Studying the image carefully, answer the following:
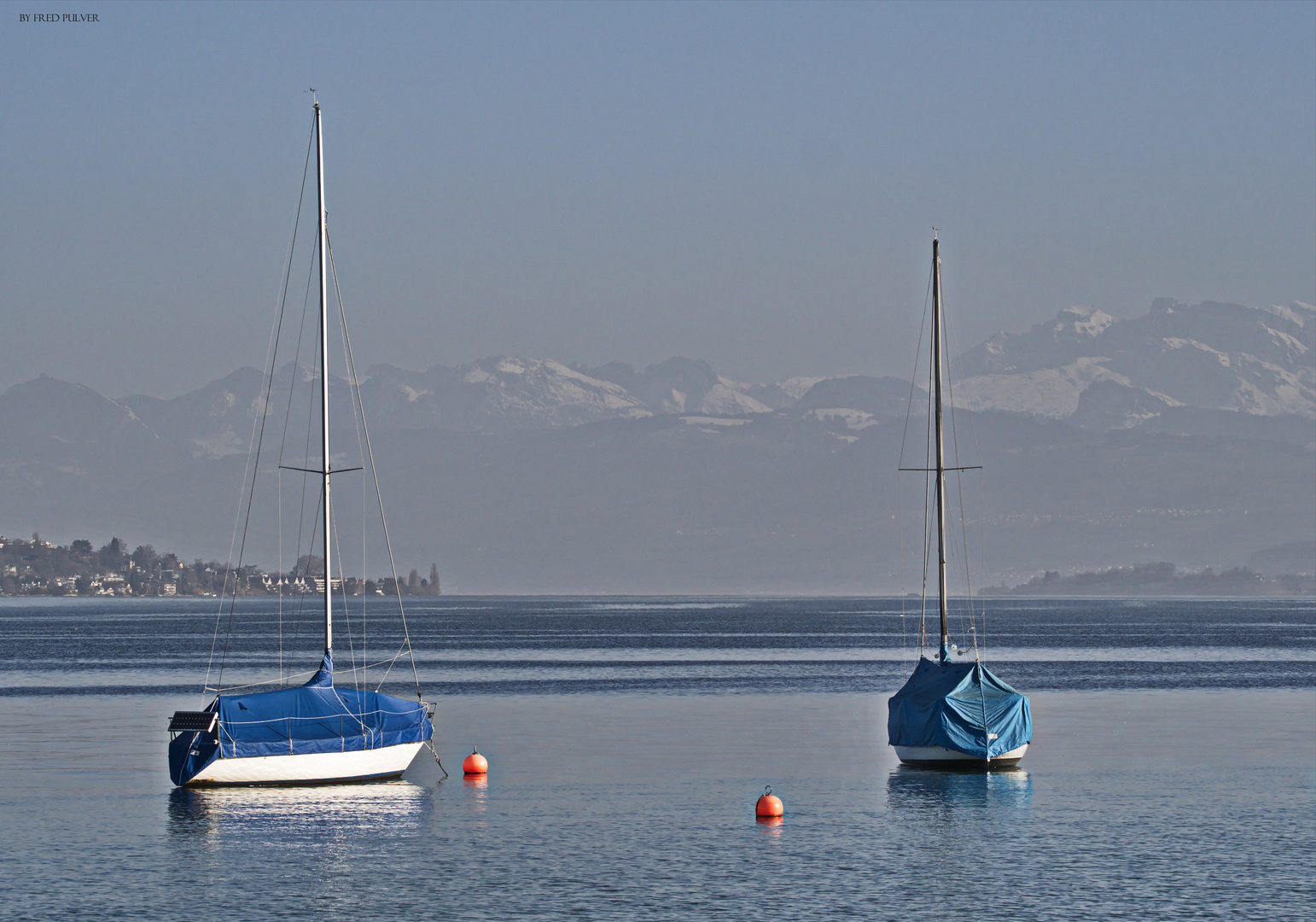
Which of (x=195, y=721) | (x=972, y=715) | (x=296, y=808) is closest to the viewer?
(x=296, y=808)

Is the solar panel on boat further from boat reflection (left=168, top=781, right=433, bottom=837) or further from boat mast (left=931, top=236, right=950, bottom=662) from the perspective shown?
boat mast (left=931, top=236, right=950, bottom=662)

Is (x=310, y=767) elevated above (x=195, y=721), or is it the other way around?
(x=195, y=721)

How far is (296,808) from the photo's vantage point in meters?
47.8

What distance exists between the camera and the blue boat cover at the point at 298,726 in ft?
163

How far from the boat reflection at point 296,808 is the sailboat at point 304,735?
50 cm

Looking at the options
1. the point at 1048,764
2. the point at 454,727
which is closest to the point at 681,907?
the point at 1048,764

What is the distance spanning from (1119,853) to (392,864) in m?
17.9

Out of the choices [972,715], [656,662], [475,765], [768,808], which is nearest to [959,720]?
[972,715]

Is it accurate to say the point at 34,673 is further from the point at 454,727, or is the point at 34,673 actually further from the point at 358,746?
the point at 358,746

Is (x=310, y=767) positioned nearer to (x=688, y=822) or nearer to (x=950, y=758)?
(x=688, y=822)

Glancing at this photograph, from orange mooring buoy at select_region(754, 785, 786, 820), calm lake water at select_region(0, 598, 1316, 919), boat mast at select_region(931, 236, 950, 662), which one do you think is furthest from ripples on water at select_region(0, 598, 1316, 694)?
orange mooring buoy at select_region(754, 785, 786, 820)

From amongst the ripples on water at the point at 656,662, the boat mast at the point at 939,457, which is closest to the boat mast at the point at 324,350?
the boat mast at the point at 939,457

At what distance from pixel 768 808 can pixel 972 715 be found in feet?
A: 38.9

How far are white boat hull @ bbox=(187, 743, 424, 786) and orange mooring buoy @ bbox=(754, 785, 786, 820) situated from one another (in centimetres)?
1304
